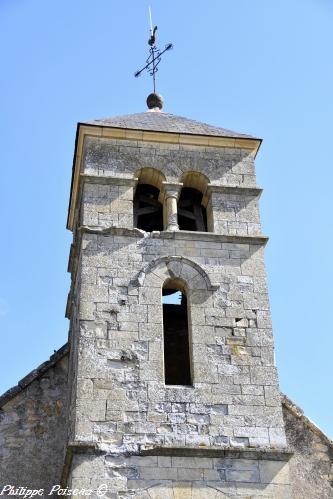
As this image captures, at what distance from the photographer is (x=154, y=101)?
14734mm

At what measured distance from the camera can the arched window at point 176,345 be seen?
39.1 feet

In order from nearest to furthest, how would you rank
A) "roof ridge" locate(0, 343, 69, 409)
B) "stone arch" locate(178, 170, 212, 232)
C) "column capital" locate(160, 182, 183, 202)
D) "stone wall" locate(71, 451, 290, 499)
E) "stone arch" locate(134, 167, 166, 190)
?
"stone wall" locate(71, 451, 290, 499), "roof ridge" locate(0, 343, 69, 409), "column capital" locate(160, 182, 183, 202), "stone arch" locate(134, 167, 166, 190), "stone arch" locate(178, 170, 212, 232)

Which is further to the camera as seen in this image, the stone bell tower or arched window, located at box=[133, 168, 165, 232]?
arched window, located at box=[133, 168, 165, 232]

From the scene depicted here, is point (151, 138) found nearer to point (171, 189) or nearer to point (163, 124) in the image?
point (163, 124)

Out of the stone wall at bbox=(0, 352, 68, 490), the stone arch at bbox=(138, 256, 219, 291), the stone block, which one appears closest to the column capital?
the stone arch at bbox=(138, 256, 219, 291)

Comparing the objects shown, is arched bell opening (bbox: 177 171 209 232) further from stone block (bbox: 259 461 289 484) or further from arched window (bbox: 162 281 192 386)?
stone block (bbox: 259 461 289 484)

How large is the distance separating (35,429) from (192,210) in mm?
4048

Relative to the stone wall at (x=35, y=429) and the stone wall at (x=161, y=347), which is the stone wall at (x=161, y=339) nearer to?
the stone wall at (x=161, y=347)

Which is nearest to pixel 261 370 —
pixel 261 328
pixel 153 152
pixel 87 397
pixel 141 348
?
pixel 261 328

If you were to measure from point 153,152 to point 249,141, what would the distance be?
1.52 m

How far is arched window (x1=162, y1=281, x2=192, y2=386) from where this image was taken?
11914 mm

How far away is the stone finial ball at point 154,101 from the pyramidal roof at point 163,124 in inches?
39.6

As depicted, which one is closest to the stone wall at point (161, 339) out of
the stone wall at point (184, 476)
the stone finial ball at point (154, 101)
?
the stone wall at point (184, 476)

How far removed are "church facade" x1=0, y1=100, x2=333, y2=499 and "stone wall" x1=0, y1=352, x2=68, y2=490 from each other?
0.05 ft
